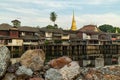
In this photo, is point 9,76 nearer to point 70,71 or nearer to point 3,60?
point 3,60

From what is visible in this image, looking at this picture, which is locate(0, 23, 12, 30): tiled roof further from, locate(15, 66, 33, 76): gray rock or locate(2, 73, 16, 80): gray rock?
locate(15, 66, 33, 76): gray rock

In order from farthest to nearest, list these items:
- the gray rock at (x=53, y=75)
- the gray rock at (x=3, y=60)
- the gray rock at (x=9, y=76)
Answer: the gray rock at (x=9, y=76) < the gray rock at (x=3, y=60) < the gray rock at (x=53, y=75)

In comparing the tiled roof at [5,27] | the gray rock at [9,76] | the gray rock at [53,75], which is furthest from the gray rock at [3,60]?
the tiled roof at [5,27]

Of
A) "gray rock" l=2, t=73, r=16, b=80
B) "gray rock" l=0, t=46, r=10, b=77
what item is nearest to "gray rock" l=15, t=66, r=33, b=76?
"gray rock" l=2, t=73, r=16, b=80

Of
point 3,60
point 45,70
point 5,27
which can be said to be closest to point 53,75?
point 45,70

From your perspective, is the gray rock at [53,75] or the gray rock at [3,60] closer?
the gray rock at [53,75]

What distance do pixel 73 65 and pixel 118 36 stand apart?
65.9 meters

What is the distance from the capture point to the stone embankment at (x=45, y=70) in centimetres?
820

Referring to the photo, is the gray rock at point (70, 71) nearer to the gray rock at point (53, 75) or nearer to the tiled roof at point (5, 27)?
the gray rock at point (53, 75)

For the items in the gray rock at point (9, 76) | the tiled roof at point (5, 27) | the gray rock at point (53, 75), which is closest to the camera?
the gray rock at point (53, 75)

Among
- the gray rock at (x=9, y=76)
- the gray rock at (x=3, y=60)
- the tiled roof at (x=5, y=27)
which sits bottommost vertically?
the gray rock at (x=9, y=76)

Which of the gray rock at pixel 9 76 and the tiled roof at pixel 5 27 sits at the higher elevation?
the tiled roof at pixel 5 27

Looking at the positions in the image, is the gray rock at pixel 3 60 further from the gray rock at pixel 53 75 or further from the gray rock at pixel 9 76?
the gray rock at pixel 53 75

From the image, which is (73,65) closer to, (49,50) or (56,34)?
(49,50)
